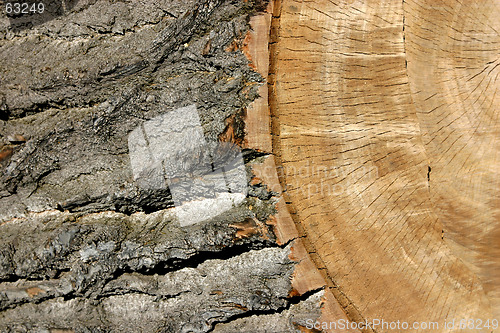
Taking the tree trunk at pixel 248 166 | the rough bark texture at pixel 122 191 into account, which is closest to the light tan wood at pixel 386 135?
the tree trunk at pixel 248 166

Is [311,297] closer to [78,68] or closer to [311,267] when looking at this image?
[311,267]

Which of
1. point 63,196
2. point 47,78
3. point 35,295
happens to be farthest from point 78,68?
point 35,295

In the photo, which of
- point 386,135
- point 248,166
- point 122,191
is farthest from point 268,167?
point 122,191

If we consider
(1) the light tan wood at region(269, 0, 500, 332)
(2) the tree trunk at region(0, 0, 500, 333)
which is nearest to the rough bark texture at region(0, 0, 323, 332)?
(2) the tree trunk at region(0, 0, 500, 333)

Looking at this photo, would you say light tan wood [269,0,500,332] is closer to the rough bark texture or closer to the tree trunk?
the tree trunk

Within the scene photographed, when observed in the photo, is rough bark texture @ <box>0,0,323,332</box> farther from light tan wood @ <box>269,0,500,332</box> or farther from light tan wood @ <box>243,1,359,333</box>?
light tan wood @ <box>269,0,500,332</box>

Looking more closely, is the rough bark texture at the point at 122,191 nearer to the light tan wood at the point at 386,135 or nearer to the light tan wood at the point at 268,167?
the light tan wood at the point at 268,167

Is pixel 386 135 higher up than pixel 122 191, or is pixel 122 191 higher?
pixel 386 135

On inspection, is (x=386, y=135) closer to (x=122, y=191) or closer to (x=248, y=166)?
(x=248, y=166)
